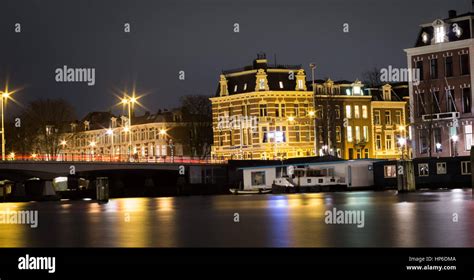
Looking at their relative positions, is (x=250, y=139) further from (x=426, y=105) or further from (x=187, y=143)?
(x=426, y=105)

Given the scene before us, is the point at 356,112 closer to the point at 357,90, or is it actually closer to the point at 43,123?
the point at 357,90

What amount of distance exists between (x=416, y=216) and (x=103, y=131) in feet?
487

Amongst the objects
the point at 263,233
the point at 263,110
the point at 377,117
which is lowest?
the point at 263,233

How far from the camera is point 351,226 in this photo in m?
21.6

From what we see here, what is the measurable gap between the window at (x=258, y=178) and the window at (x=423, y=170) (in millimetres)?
19110

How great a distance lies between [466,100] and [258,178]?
21.3 metres

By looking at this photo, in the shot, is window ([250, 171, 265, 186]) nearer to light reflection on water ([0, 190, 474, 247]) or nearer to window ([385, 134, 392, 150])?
window ([385, 134, 392, 150])

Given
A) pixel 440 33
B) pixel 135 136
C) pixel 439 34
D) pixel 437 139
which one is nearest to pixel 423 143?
pixel 437 139

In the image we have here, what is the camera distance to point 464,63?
84375 millimetres

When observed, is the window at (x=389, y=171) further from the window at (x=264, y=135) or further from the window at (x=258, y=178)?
the window at (x=264, y=135)

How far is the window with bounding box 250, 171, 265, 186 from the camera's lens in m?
89.3

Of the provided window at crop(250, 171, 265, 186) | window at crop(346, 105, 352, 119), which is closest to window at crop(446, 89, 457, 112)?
window at crop(250, 171, 265, 186)
